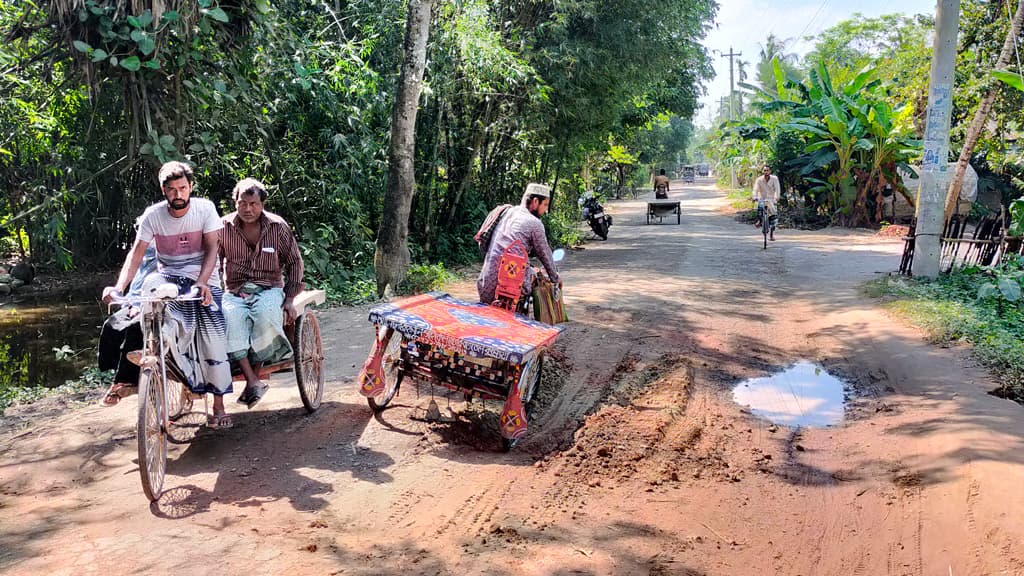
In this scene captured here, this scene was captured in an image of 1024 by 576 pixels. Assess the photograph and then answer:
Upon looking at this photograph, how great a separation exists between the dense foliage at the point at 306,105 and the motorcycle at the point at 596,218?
257 centimetres

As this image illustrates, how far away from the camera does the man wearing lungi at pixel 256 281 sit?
495 centimetres

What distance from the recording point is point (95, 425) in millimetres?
5375

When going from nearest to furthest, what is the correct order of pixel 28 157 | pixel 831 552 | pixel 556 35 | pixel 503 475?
1. pixel 831 552
2. pixel 503 475
3. pixel 28 157
4. pixel 556 35

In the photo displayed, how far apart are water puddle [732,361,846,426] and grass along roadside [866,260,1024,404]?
123 cm

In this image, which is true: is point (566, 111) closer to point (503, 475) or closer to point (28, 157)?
point (28, 157)

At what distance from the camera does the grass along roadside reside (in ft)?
21.0

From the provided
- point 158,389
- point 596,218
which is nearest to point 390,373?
point 158,389

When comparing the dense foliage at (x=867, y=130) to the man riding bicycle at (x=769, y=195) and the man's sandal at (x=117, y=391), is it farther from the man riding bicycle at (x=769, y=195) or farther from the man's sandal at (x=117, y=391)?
the man's sandal at (x=117, y=391)

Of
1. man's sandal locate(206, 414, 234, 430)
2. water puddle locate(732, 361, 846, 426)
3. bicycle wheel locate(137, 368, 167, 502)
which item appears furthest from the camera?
water puddle locate(732, 361, 846, 426)

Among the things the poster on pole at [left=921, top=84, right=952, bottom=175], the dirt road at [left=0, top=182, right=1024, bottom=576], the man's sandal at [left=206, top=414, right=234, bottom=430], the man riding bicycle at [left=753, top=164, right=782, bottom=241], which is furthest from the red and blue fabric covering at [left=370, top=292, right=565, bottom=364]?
the man riding bicycle at [left=753, top=164, right=782, bottom=241]

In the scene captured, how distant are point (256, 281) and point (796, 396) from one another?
14.7 ft

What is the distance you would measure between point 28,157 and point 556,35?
31.1ft

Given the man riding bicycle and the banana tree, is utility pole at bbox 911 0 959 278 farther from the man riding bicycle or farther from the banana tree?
the banana tree

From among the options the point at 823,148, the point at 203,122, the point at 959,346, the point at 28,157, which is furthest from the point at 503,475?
the point at 823,148
